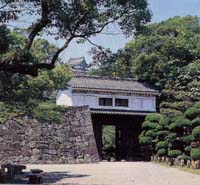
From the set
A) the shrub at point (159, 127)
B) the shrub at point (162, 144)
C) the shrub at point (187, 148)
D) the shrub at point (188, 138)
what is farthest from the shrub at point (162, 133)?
the shrub at point (187, 148)

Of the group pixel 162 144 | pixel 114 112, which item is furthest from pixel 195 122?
pixel 114 112

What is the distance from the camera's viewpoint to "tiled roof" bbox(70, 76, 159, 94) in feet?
98.3

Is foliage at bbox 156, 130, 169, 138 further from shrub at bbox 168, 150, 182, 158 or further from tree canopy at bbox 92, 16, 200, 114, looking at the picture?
tree canopy at bbox 92, 16, 200, 114

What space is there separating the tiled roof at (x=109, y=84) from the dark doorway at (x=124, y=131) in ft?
5.98

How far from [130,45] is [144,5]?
80.3 feet

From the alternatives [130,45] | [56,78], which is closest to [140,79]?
[130,45]

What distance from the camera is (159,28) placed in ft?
113

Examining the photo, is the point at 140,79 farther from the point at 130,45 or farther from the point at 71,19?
the point at 71,19

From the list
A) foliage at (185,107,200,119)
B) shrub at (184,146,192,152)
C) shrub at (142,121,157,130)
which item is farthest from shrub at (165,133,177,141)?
shrub at (142,121,157,130)

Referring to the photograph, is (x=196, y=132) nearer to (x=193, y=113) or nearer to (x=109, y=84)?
(x=193, y=113)

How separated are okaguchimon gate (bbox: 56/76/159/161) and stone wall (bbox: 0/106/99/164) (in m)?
2.82

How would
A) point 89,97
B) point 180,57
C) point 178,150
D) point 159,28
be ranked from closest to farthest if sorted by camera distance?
point 178,150 → point 89,97 → point 180,57 → point 159,28

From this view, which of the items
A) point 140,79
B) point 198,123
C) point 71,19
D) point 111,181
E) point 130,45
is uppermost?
point 130,45

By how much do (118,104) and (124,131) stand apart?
1.88 m
